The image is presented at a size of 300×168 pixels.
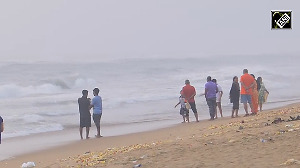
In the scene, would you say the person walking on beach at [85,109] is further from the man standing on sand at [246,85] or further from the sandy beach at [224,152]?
the man standing on sand at [246,85]

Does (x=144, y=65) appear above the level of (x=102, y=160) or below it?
above

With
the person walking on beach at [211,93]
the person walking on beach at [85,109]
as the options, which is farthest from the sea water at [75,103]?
the person walking on beach at [211,93]

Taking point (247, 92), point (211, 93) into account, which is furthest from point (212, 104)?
point (247, 92)

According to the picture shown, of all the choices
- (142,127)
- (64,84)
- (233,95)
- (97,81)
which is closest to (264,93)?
(233,95)

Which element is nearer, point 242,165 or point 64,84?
point 242,165

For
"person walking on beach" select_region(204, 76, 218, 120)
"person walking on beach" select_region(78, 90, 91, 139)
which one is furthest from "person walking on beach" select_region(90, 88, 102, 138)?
"person walking on beach" select_region(204, 76, 218, 120)

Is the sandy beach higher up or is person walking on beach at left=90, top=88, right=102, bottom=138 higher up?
person walking on beach at left=90, top=88, right=102, bottom=138

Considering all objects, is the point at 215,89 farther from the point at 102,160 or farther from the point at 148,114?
the point at 102,160

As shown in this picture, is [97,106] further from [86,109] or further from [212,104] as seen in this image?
[212,104]

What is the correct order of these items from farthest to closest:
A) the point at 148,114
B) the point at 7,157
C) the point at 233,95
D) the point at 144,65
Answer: the point at 144,65
the point at 148,114
the point at 233,95
the point at 7,157

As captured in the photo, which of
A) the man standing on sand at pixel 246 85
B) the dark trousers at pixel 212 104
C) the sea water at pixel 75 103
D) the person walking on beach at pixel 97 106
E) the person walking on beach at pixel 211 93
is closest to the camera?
the person walking on beach at pixel 97 106

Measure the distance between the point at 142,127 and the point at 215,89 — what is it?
288 cm

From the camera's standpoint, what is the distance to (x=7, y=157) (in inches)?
548

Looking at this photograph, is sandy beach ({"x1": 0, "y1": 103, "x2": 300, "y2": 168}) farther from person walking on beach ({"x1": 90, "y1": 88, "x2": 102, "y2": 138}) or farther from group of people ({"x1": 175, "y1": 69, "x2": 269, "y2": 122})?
group of people ({"x1": 175, "y1": 69, "x2": 269, "y2": 122})
